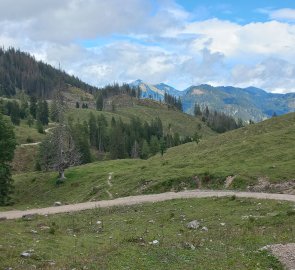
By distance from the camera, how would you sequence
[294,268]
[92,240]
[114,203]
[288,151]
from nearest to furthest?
[294,268] < [92,240] < [114,203] < [288,151]

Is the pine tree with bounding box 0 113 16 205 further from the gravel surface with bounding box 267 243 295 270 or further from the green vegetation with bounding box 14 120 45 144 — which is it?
the green vegetation with bounding box 14 120 45 144

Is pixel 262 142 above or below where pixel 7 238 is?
above

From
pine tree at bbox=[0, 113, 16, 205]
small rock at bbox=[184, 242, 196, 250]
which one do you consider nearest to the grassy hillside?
pine tree at bbox=[0, 113, 16, 205]

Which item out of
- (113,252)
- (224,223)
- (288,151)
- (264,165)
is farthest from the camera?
(288,151)

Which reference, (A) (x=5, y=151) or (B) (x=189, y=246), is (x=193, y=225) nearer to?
(B) (x=189, y=246)

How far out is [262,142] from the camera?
6712 centimetres

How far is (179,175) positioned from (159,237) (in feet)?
93.6

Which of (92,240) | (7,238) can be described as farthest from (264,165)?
(7,238)

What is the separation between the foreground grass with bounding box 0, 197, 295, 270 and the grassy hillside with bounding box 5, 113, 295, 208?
38.4 ft

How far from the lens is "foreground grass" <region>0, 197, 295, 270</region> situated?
19.6 m

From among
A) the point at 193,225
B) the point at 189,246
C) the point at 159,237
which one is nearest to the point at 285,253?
the point at 189,246

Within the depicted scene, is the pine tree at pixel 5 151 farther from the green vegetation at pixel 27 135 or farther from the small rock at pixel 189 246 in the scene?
the green vegetation at pixel 27 135

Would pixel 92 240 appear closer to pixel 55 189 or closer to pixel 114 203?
pixel 114 203

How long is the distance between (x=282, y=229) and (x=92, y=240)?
12.8 meters
